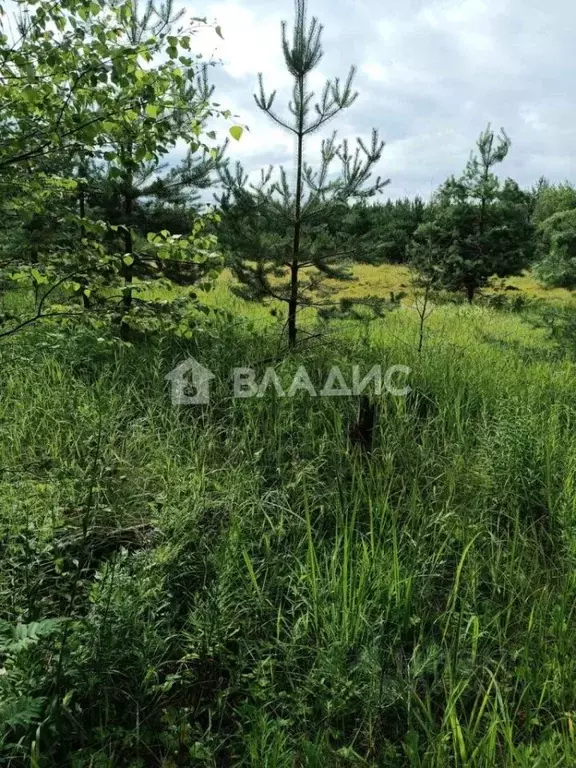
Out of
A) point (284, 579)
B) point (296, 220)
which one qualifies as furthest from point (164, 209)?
point (284, 579)

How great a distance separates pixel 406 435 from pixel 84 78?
106 inches

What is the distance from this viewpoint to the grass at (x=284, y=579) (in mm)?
1767

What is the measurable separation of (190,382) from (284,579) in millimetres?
2158

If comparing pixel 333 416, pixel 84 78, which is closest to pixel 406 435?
pixel 333 416

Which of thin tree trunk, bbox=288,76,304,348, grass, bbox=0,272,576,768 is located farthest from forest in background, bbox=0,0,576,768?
thin tree trunk, bbox=288,76,304,348

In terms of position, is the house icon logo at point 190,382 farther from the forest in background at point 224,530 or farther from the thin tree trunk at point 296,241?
the thin tree trunk at point 296,241

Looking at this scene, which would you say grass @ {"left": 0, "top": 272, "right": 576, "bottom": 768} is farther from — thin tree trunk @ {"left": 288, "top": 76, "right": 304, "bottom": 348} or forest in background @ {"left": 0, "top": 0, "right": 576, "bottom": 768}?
thin tree trunk @ {"left": 288, "top": 76, "right": 304, "bottom": 348}

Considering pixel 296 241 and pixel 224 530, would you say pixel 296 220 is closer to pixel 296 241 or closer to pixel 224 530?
pixel 296 241

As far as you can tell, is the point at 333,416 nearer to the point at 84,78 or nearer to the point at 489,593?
the point at 489,593

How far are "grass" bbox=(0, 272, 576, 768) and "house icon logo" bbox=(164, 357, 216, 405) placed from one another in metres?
0.10

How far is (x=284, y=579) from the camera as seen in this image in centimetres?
239

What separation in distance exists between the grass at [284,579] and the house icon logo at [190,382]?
0.32 ft

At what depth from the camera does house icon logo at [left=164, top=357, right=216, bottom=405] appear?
3.94 metres

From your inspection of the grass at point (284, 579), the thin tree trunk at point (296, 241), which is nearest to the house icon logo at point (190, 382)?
the grass at point (284, 579)
